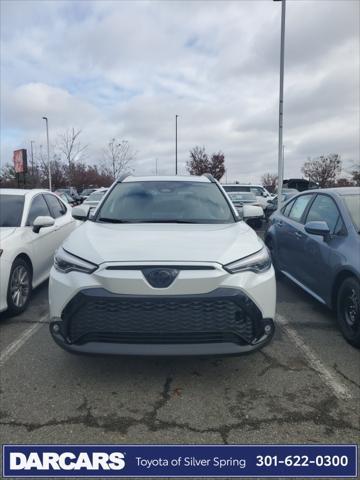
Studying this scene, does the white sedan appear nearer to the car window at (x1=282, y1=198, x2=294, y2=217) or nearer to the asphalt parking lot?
the asphalt parking lot

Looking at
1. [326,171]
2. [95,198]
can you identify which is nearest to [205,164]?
[326,171]

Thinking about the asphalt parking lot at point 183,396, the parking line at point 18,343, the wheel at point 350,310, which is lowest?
the asphalt parking lot at point 183,396

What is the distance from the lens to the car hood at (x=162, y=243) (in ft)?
9.50

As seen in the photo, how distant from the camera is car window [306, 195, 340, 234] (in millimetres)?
4473

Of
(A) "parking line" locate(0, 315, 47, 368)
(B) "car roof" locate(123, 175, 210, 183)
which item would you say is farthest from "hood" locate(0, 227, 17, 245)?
(B) "car roof" locate(123, 175, 210, 183)

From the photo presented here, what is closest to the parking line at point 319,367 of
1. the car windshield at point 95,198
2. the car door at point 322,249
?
the car door at point 322,249

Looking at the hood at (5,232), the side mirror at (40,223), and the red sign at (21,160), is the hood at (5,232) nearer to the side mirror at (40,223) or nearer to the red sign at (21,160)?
the side mirror at (40,223)

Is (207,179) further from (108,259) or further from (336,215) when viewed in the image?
(108,259)

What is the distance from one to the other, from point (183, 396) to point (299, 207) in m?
3.66

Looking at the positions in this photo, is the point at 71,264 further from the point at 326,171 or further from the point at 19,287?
the point at 326,171

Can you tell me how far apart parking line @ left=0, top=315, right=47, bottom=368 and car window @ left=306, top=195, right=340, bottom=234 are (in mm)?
3592

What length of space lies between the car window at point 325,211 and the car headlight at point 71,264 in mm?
2874

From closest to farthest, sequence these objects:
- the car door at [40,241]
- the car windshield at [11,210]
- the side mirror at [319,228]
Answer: the side mirror at [319,228] → the car windshield at [11,210] → the car door at [40,241]

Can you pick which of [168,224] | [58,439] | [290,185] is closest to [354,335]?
[168,224]
